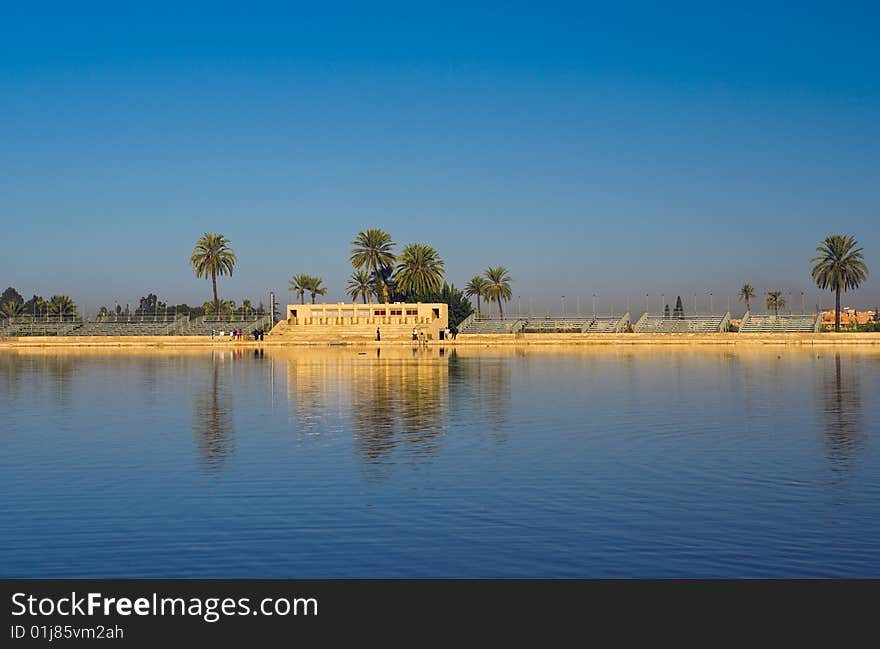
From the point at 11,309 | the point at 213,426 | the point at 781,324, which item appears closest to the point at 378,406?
the point at 213,426

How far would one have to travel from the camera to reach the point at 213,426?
23.3 meters

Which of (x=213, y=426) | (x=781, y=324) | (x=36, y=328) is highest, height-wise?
(x=36, y=328)

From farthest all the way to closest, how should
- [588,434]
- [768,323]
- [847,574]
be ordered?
[768,323] < [588,434] < [847,574]

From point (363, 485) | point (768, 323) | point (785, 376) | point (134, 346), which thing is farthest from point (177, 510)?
point (768, 323)

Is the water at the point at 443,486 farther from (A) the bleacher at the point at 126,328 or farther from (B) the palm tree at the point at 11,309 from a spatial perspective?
(B) the palm tree at the point at 11,309

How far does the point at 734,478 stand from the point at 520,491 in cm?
382

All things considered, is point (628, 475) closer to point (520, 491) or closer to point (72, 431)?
point (520, 491)

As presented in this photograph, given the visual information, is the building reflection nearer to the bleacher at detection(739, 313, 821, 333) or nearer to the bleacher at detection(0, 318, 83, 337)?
the bleacher at detection(739, 313, 821, 333)

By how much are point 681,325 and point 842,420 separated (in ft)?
268

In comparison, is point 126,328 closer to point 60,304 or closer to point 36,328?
point 36,328

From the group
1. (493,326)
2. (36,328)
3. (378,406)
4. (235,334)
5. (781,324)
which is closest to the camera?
(378,406)

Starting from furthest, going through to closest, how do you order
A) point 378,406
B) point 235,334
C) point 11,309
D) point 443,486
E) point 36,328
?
Result: 1. point 11,309
2. point 36,328
3. point 235,334
4. point 378,406
5. point 443,486

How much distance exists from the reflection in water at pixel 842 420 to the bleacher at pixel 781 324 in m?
61.9
